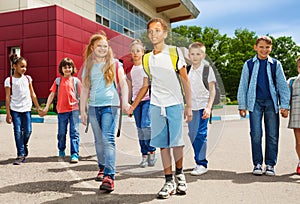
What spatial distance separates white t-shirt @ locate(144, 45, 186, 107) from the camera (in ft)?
8.84

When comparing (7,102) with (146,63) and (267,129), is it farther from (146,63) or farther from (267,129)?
(267,129)

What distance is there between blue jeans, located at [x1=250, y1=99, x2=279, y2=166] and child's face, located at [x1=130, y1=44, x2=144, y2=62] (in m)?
1.64

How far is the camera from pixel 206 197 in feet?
9.55

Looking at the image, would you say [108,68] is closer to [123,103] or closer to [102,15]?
[123,103]

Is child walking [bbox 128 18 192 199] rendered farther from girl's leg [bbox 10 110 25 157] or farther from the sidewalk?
girl's leg [bbox 10 110 25 157]

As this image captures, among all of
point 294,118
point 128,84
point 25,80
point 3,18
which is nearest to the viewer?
point 128,84

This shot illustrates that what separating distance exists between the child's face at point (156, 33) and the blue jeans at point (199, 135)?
96 cm

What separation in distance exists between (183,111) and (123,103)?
1.94ft

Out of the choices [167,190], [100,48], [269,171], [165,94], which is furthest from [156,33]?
[269,171]

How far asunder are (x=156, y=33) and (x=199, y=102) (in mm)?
1044

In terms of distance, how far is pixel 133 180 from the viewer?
3.54 m

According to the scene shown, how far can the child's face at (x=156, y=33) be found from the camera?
268cm

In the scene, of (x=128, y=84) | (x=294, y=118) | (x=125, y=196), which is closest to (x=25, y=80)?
(x=128, y=84)

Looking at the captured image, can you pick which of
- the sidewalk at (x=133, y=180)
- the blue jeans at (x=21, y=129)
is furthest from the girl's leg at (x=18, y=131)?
the sidewalk at (x=133, y=180)
